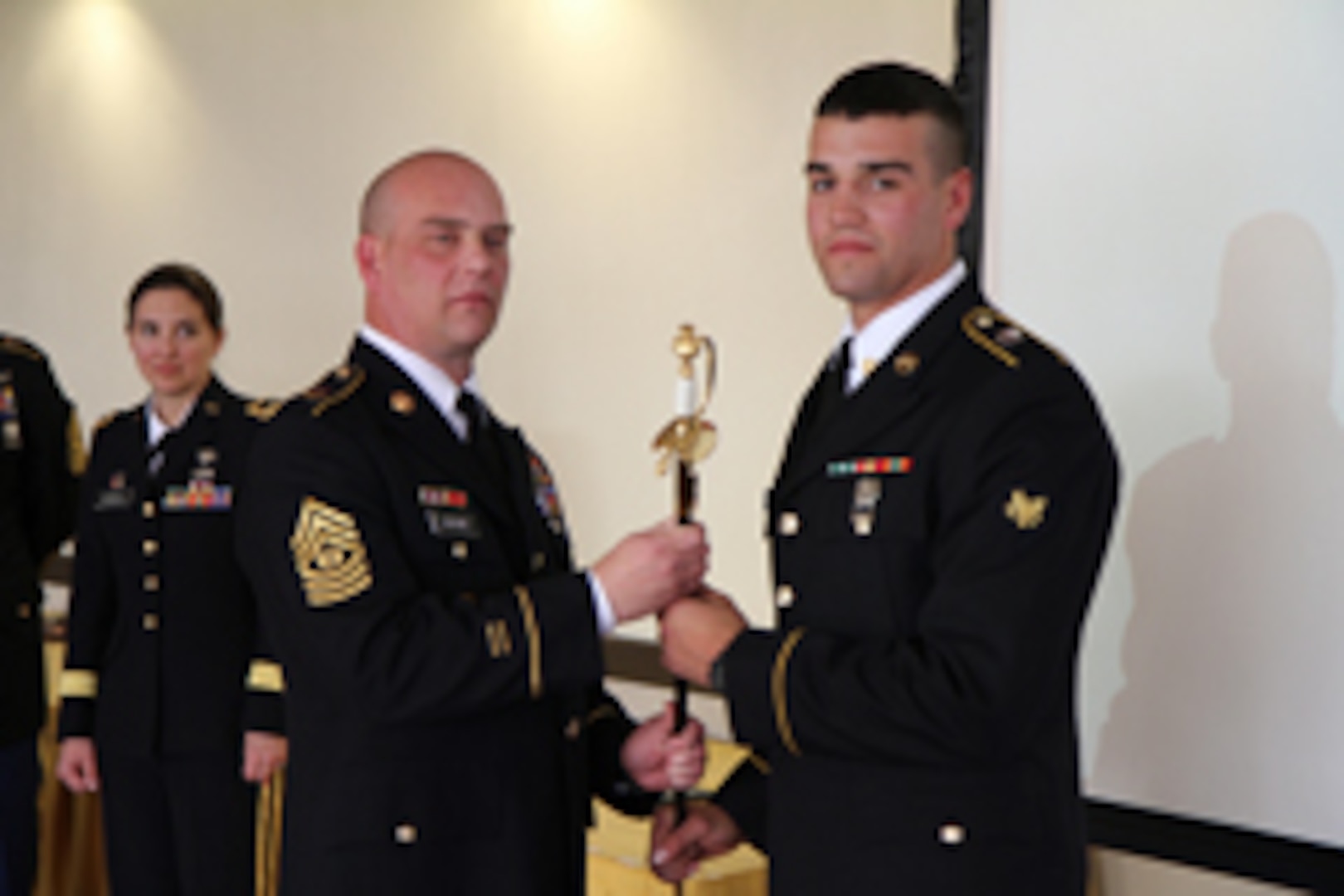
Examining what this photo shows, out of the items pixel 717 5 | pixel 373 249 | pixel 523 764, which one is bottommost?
Result: pixel 523 764

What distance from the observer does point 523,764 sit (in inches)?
80.2

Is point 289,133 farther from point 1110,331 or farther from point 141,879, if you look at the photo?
point 1110,331

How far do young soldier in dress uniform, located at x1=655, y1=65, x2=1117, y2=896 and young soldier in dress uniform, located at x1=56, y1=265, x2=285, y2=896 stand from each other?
1633mm

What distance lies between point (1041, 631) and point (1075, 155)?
1.36 meters

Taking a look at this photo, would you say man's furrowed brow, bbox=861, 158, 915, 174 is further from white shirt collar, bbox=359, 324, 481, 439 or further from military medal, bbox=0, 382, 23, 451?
military medal, bbox=0, 382, 23, 451

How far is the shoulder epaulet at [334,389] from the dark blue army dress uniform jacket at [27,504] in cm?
163

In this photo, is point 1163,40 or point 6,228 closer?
point 1163,40

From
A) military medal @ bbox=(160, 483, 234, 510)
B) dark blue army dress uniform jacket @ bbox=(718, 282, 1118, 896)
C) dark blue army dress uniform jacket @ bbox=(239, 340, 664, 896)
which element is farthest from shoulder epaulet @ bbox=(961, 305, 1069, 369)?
military medal @ bbox=(160, 483, 234, 510)

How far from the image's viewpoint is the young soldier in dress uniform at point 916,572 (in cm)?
167

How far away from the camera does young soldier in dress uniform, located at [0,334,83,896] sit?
132 inches

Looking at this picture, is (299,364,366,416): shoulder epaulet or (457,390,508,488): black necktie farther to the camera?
(457,390,508,488): black necktie

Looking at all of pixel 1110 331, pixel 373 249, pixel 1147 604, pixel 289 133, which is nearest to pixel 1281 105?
pixel 1110 331

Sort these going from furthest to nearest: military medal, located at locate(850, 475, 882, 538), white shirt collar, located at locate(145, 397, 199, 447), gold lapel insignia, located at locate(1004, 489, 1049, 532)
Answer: white shirt collar, located at locate(145, 397, 199, 447)
military medal, located at locate(850, 475, 882, 538)
gold lapel insignia, located at locate(1004, 489, 1049, 532)

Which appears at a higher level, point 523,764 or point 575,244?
point 575,244
